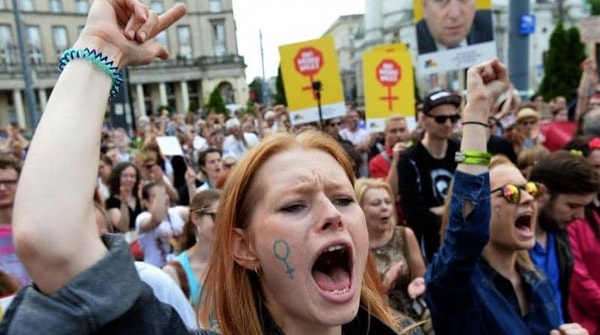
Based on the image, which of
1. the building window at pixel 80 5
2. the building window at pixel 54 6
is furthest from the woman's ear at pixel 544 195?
the building window at pixel 54 6

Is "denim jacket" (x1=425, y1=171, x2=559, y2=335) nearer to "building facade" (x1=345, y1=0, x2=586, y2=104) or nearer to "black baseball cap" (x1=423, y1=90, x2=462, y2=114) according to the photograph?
"black baseball cap" (x1=423, y1=90, x2=462, y2=114)

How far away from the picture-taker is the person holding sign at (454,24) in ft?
17.3

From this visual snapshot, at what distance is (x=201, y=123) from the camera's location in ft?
46.3

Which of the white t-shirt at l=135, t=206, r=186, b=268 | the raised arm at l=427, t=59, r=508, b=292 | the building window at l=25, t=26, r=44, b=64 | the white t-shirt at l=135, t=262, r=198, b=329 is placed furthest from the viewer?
the building window at l=25, t=26, r=44, b=64

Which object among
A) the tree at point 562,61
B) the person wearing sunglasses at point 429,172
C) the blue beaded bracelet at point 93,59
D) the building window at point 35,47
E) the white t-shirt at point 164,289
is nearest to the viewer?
the blue beaded bracelet at point 93,59

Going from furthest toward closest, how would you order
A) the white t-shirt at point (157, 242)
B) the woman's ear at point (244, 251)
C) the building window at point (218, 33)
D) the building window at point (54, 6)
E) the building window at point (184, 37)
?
the building window at point (54, 6)
the building window at point (184, 37)
the building window at point (218, 33)
the white t-shirt at point (157, 242)
the woman's ear at point (244, 251)

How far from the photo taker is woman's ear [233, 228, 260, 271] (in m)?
1.39

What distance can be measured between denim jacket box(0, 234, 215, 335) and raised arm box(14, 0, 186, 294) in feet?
0.07

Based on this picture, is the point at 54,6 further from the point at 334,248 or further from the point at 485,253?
the point at 334,248

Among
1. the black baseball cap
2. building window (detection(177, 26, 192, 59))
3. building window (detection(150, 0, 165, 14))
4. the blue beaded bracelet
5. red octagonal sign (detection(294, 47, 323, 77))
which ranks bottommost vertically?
the black baseball cap

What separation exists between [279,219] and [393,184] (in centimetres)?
334

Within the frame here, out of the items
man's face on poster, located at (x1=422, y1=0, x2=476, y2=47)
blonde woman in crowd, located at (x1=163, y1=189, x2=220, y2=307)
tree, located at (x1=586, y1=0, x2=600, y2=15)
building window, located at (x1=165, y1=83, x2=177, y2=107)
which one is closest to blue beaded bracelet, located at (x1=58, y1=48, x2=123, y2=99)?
blonde woman in crowd, located at (x1=163, y1=189, x2=220, y2=307)

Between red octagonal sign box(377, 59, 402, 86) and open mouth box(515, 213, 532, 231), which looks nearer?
open mouth box(515, 213, 532, 231)

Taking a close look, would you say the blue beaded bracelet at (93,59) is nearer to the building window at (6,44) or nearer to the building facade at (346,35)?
the building window at (6,44)
